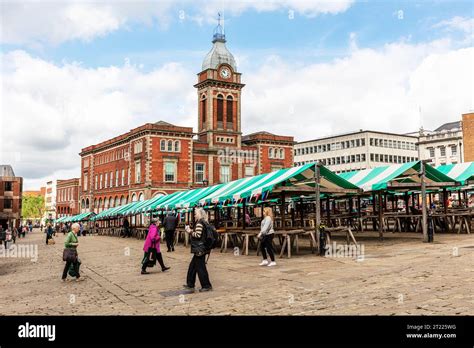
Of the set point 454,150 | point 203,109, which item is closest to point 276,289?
point 203,109

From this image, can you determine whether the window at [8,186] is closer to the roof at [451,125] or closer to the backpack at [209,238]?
the backpack at [209,238]

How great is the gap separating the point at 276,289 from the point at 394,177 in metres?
11.6

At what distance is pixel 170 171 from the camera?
57219 millimetres

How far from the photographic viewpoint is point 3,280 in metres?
13.0

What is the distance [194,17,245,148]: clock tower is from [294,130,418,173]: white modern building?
2534 centimetres

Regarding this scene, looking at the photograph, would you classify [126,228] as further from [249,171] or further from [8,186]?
[8,186]

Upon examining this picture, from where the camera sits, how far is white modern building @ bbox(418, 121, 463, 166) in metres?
72.2

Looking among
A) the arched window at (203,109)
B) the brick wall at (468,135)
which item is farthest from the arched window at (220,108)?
the brick wall at (468,135)

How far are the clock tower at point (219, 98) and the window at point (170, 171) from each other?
6.68m

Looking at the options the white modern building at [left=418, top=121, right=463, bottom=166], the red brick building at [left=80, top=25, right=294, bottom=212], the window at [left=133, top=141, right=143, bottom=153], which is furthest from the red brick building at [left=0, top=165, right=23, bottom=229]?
the white modern building at [left=418, top=121, right=463, bottom=166]

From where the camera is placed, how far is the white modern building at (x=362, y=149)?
8131cm

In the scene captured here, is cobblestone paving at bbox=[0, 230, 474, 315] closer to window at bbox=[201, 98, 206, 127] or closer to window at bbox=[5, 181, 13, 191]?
window at bbox=[201, 98, 206, 127]
